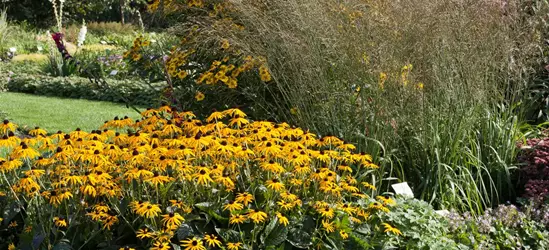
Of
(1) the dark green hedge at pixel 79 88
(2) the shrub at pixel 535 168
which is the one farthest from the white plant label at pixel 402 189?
(1) the dark green hedge at pixel 79 88

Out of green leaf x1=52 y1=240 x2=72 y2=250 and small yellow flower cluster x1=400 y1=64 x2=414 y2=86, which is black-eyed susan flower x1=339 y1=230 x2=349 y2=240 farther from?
small yellow flower cluster x1=400 y1=64 x2=414 y2=86

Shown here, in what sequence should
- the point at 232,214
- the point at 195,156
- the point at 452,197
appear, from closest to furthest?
the point at 232,214
the point at 195,156
the point at 452,197

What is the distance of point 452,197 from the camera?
4.38 m

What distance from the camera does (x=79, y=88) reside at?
1084 centimetres

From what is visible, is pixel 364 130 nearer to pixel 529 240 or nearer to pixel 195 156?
pixel 529 240

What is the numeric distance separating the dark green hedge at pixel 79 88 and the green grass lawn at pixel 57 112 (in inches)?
12.9

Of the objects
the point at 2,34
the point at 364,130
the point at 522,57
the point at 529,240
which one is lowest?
the point at 2,34

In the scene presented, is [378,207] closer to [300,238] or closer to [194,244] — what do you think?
[300,238]

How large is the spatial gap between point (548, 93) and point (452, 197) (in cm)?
227

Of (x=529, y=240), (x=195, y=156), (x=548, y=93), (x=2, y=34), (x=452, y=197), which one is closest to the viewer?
(x=195, y=156)

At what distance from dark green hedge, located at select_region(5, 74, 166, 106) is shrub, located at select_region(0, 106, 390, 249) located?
6.78m

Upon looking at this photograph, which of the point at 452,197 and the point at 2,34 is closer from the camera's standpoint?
the point at 452,197

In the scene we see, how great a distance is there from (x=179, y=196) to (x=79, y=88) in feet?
26.6

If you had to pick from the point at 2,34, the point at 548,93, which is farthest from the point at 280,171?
the point at 2,34
